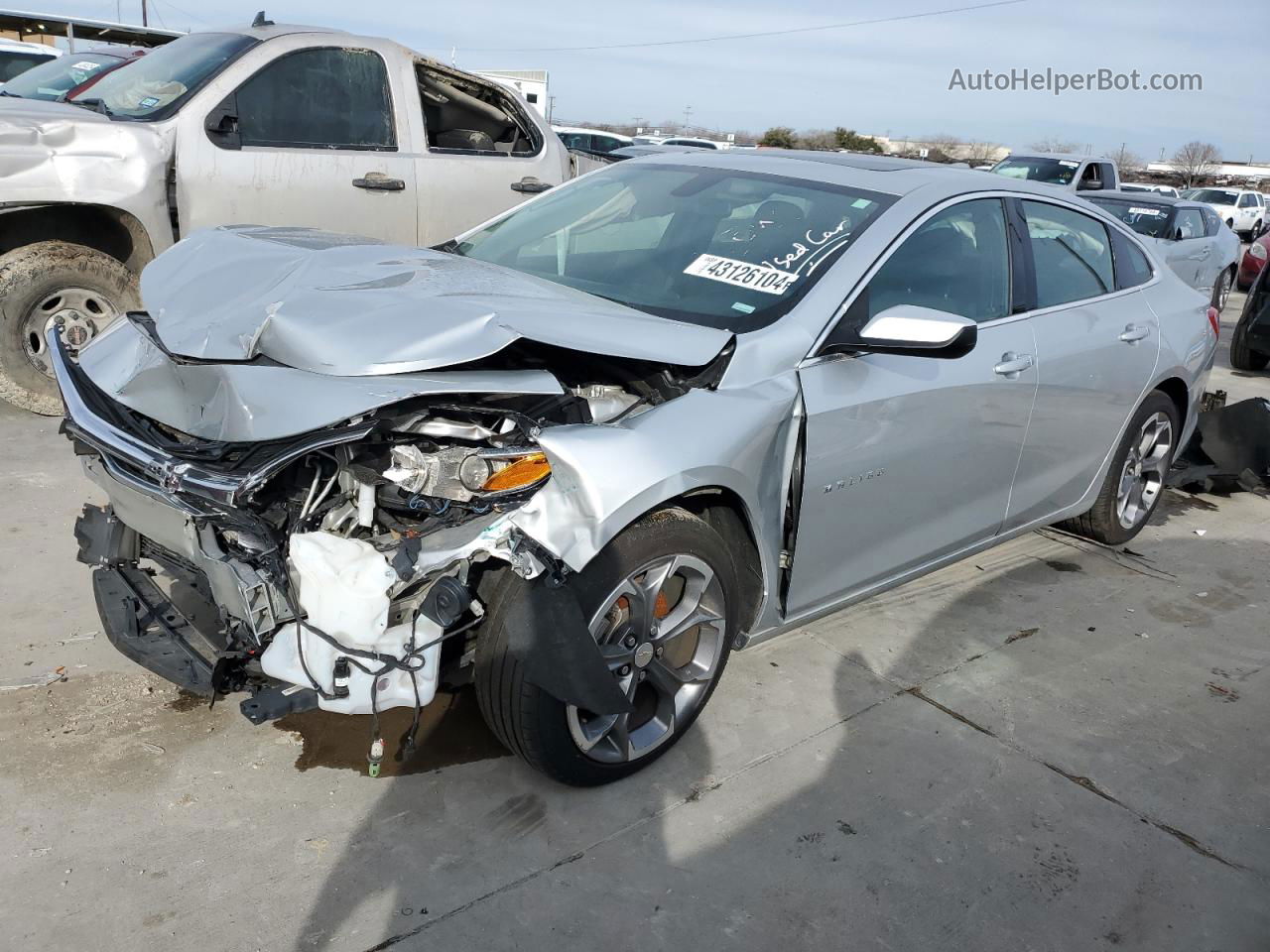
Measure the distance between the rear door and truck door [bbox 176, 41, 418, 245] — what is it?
3.69m

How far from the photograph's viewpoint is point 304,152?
5945 mm

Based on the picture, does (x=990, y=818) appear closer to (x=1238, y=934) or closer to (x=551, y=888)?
(x=1238, y=934)

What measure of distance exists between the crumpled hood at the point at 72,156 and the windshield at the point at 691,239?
2382 mm

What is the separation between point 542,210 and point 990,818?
2811mm

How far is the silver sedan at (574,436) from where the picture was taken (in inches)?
99.5

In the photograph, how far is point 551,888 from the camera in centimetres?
259

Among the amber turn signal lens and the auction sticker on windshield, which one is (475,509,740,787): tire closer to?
the amber turn signal lens

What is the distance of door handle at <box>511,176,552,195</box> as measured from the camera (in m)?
6.79

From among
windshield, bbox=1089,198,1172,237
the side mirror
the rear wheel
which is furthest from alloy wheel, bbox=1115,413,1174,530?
windshield, bbox=1089,198,1172,237

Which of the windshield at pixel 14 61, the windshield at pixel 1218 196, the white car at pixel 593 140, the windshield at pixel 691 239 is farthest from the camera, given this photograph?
the windshield at pixel 1218 196

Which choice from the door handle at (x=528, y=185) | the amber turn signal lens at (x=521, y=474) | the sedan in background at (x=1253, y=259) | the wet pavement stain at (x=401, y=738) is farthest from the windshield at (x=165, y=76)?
the sedan in background at (x=1253, y=259)

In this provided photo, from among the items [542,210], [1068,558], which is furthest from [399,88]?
[1068,558]

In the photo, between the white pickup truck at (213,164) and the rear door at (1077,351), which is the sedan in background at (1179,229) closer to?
the rear door at (1077,351)

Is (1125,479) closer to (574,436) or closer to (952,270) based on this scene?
(952,270)
